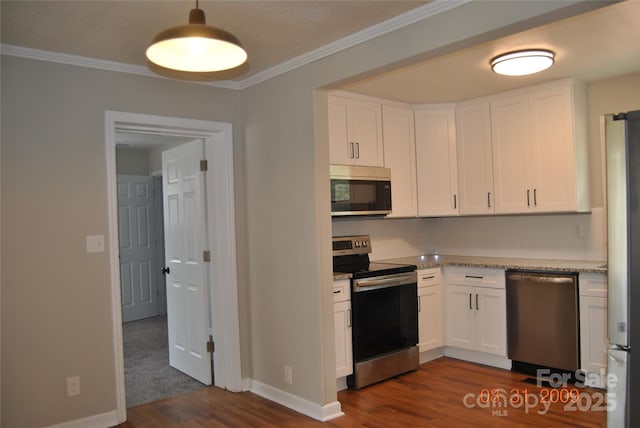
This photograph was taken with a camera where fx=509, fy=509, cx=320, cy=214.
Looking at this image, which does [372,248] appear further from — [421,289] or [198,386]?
→ [198,386]

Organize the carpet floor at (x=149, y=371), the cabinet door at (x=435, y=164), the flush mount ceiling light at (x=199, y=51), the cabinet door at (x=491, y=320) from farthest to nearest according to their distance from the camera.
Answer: the cabinet door at (x=435, y=164) < the cabinet door at (x=491, y=320) < the carpet floor at (x=149, y=371) < the flush mount ceiling light at (x=199, y=51)

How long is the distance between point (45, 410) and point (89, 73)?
2.15 metres

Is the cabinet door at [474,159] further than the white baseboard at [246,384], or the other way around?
the cabinet door at [474,159]

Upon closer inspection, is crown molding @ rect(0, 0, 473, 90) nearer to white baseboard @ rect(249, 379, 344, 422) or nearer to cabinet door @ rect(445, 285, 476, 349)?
white baseboard @ rect(249, 379, 344, 422)

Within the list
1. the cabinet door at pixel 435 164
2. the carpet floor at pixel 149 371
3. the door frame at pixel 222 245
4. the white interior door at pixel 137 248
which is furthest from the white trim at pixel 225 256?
the white interior door at pixel 137 248

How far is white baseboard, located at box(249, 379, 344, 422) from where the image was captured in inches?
134

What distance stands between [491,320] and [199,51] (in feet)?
11.2

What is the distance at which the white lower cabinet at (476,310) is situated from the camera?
4.27m

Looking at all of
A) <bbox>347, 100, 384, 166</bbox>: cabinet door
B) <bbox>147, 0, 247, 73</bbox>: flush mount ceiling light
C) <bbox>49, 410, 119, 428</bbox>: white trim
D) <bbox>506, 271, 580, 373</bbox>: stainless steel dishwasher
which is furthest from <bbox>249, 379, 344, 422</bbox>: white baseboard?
<bbox>147, 0, 247, 73</bbox>: flush mount ceiling light

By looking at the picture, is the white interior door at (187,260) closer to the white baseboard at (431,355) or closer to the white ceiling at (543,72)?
the white ceiling at (543,72)

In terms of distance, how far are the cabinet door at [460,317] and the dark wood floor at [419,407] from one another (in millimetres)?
437

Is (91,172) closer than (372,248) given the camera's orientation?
Yes

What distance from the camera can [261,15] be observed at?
8.85ft

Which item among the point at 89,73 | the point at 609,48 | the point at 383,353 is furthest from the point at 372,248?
the point at 89,73
